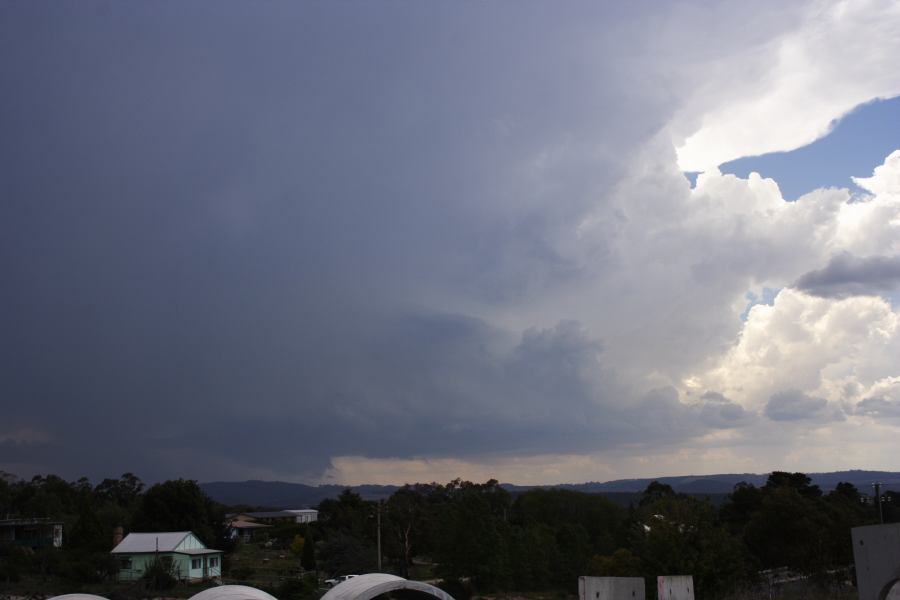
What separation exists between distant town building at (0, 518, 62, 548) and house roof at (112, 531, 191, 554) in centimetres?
1646

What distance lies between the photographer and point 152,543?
57.6m

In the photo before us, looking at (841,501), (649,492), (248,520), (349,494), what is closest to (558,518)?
(649,492)

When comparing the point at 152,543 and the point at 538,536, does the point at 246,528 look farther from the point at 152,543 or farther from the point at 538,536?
the point at 538,536

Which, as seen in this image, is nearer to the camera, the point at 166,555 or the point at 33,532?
the point at 166,555

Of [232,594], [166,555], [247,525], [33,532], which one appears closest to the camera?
[232,594]

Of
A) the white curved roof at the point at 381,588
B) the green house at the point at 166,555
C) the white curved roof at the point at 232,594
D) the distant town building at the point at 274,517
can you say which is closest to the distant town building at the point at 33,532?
the green house at the point at 166,555

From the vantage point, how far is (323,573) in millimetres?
59281

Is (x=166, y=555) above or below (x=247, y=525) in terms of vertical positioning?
above

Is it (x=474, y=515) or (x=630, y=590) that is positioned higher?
(x=630, y=590)

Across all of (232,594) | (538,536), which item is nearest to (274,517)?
(538,536)

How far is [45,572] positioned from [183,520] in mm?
15851

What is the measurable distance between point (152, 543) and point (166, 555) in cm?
289

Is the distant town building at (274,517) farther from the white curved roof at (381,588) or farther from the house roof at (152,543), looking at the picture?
the white curved roof at (381,588)

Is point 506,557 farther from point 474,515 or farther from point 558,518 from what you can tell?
point 558,518
